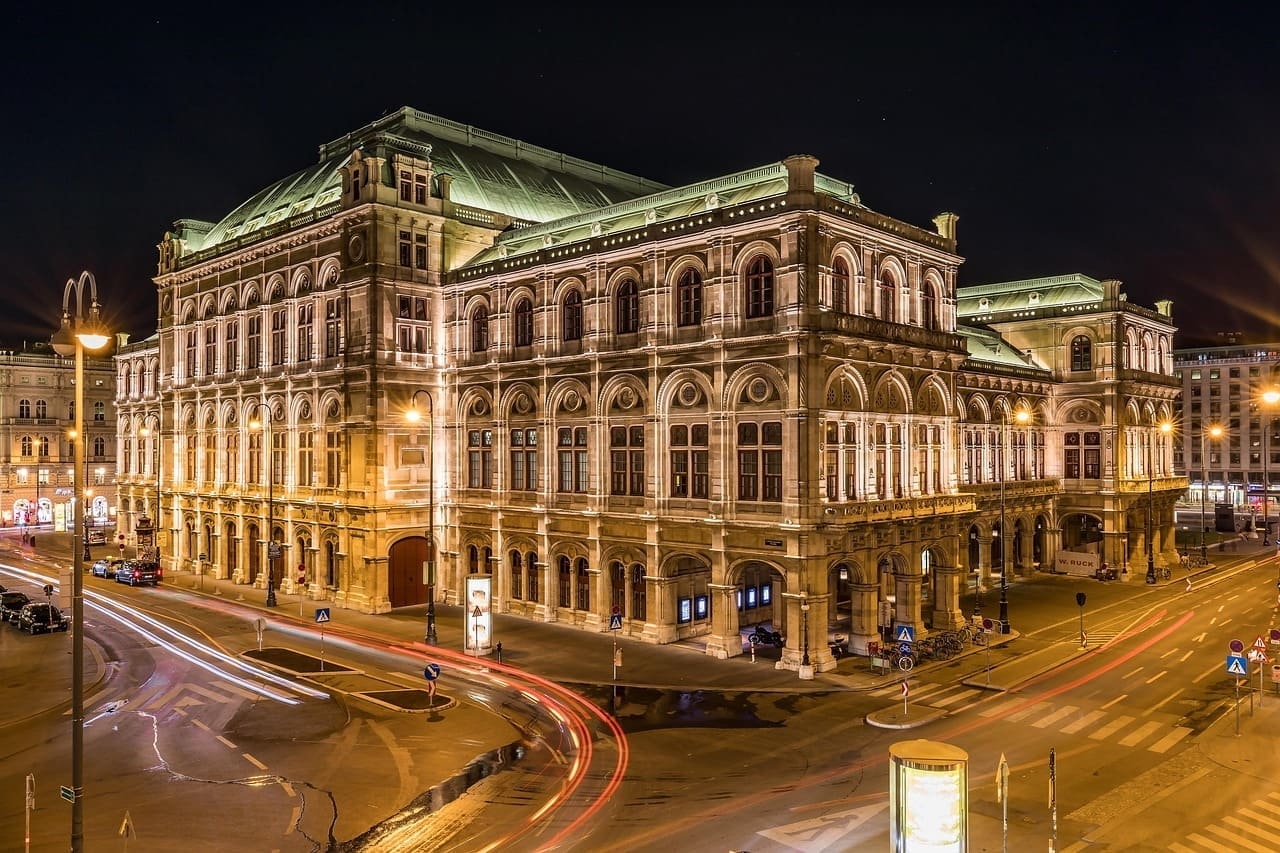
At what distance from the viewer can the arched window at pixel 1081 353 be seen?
6662cm

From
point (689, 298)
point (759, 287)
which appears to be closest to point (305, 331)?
point (689, 298)

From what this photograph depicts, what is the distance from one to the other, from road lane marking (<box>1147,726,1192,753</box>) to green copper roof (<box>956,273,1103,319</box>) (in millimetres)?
44704

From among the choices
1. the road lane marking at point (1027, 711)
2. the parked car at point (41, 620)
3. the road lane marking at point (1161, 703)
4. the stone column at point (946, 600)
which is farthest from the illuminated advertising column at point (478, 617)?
the road lane marking at point (1161, 703)

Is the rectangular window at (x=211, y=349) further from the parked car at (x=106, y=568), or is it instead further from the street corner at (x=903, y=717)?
the street corner at (x=903, y=717)

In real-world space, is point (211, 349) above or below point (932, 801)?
above

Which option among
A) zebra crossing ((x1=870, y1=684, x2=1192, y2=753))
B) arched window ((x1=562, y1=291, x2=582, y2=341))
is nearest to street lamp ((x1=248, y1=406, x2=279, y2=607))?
arched window ((x1=562, y1=291, x2=582, y2=341))

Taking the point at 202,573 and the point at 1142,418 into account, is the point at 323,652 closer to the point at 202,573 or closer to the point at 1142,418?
the point at 202,573

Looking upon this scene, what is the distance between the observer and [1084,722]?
28844 mm

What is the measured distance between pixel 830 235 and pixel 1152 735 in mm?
21453

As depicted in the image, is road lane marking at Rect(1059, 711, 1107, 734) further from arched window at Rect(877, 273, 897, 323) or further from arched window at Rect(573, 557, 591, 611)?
arched window at Rect(573, 557, 591, 611)

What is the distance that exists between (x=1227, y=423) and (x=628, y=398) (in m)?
116

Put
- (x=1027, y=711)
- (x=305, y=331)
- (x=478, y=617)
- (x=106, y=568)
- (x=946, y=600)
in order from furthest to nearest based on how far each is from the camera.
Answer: (x=106, y=568), (x=305, y=331), (x=946, y=600), (x=478, y=617), (x=1027, y=711)

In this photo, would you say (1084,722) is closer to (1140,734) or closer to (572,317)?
(1140,734)

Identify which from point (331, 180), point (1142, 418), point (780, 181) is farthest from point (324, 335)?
point (1142, 418)
